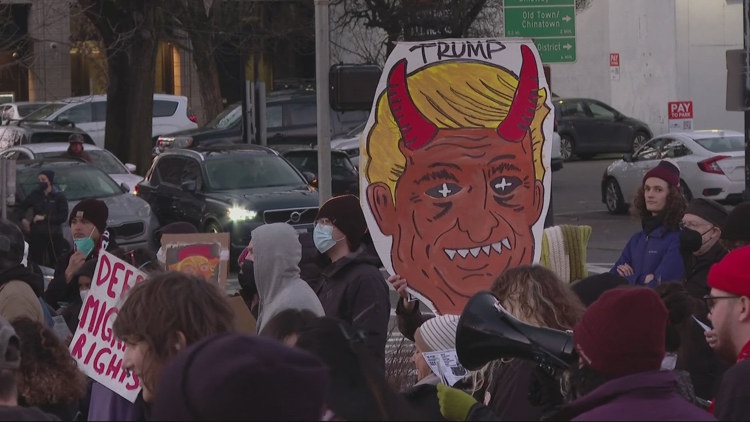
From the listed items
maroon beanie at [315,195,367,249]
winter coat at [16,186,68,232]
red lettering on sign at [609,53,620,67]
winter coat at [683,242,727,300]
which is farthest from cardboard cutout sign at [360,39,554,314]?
red lettering on sign at [609,53,620,67]

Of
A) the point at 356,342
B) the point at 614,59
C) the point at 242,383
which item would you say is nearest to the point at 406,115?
the point at 356,342

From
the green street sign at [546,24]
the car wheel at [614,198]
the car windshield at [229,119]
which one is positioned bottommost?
the car wheel at [614,198]

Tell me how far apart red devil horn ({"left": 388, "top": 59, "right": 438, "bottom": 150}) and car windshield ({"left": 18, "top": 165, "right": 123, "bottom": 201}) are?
11.7 metres

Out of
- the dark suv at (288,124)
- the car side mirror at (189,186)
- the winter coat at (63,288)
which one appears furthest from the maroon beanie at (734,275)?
the dark suv at (288,124)

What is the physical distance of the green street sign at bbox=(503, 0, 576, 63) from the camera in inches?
452

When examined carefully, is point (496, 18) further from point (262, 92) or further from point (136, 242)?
point (136, 242)

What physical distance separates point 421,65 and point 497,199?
0.88 meters

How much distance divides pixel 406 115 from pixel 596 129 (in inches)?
1114

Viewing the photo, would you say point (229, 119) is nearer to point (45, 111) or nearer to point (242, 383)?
point (45, 111)

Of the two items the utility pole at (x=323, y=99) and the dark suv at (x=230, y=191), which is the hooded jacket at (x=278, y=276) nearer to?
the utility pole at (x=323, y=99)

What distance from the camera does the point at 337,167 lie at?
22328 millimetres

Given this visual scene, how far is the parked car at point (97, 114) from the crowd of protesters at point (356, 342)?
24.4 m

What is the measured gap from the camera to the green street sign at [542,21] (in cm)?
1153

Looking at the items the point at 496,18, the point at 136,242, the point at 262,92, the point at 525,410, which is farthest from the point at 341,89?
the point at 496,18
